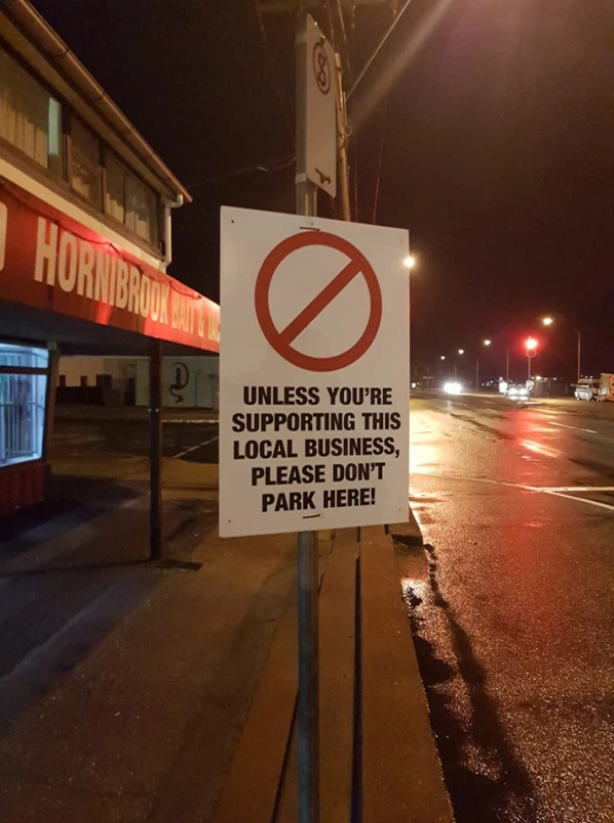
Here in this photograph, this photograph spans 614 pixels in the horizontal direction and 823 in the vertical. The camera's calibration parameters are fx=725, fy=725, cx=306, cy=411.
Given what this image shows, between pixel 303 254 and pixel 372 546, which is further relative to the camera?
pixel 372 546

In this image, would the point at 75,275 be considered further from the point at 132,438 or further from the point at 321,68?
the point at 132,438

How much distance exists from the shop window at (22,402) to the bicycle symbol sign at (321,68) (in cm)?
746

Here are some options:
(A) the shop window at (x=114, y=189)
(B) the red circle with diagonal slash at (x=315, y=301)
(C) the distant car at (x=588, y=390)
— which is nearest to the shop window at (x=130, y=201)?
(A) the shop window at (x=114, y=189)

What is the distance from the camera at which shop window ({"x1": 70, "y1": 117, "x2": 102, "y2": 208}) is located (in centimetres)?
987

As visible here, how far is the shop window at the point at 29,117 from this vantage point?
836 cm

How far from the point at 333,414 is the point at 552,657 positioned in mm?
3808

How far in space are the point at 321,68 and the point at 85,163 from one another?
857 centimetres

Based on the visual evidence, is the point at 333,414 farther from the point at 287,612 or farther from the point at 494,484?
the point at 494,484

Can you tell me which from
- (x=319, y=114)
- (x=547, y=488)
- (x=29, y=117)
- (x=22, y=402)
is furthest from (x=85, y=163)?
(x=547, y=488)

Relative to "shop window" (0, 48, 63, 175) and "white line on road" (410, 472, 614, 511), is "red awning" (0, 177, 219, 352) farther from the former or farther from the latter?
"white line on road" (410, 472, 614, 511)

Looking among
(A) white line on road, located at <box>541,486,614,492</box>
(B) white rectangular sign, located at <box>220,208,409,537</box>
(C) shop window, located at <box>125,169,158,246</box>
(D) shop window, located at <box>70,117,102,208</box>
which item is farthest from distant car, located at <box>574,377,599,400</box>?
(B) white rectangular sign, located at <box>220,208,409,537</box>

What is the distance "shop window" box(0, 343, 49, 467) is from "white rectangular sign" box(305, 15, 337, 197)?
7.47m

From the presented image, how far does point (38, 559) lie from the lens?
7.71m

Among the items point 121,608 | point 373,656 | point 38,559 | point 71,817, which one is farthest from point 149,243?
point 71,817
